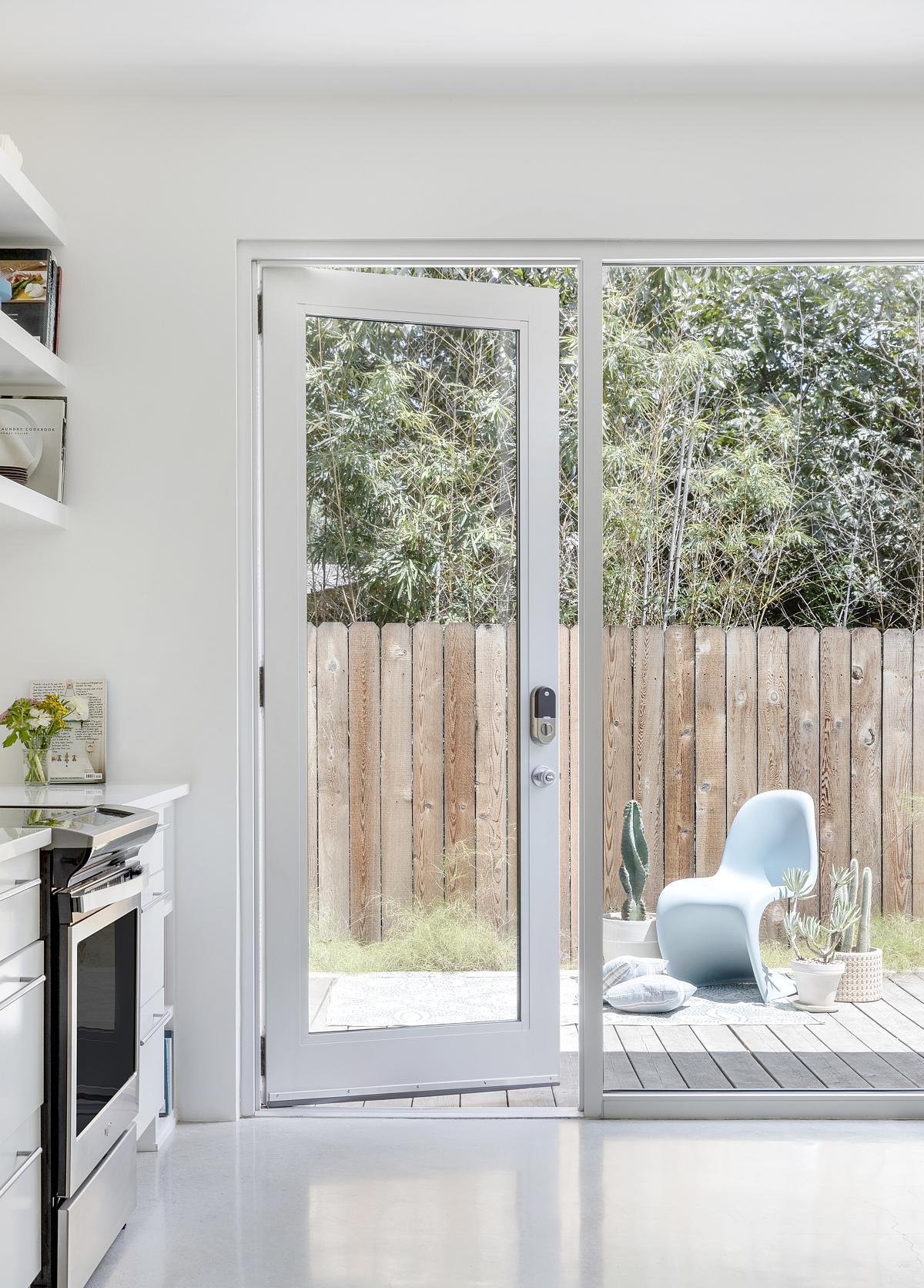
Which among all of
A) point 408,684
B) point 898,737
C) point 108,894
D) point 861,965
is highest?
point 408,684

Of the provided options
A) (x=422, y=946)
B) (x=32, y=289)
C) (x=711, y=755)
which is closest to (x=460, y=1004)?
(x=422, y=946)

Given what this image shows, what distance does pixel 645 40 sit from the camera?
8.66 feet

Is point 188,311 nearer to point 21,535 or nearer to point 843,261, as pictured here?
point 21,535

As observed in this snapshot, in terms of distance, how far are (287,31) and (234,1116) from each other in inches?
111

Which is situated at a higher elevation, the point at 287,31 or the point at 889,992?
the point at 287,31

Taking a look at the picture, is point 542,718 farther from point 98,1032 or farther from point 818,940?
point 98,1032

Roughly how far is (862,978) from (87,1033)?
213cm

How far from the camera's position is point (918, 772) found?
9.95ft

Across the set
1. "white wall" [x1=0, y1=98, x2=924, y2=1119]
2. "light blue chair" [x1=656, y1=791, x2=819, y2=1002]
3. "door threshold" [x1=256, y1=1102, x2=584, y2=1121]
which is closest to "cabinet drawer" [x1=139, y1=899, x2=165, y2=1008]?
"white wall" [x1=0, y1=98, x2=924, y2=1119]

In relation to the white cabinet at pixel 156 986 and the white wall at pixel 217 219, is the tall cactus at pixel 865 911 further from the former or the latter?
the white cabinet at pixel 156 986

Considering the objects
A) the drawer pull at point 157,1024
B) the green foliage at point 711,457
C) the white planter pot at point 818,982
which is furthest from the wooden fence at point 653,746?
the drawer pull at point 157,1024

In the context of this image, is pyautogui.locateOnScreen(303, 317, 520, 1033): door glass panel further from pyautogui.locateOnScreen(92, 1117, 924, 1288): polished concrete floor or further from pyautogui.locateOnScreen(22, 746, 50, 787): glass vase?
pyautogui.locateOnScreen(22, 746, 50, 787): glass vase

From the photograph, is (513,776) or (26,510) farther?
(513,776)

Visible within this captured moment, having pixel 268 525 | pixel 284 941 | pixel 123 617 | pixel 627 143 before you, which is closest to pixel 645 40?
pixel 627 143
